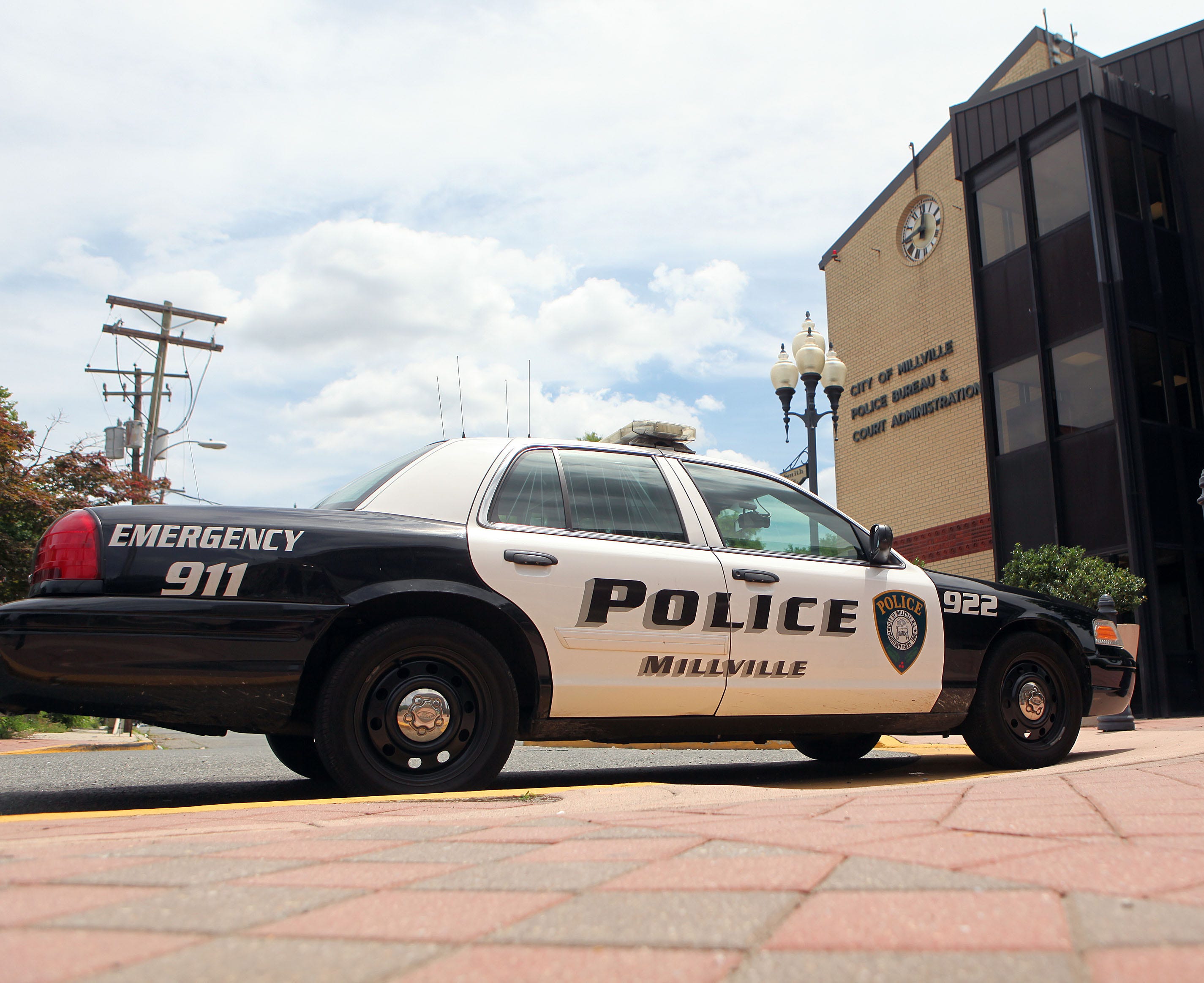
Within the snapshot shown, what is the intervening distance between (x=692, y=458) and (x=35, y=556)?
2829 mm

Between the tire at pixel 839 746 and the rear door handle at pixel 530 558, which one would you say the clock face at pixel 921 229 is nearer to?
the tire at pixel 839 746

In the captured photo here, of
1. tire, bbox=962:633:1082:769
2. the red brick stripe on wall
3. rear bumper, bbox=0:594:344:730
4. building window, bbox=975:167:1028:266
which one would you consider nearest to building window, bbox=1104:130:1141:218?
building window, bbox=975:167:1028:266

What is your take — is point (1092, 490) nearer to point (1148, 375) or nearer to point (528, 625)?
point (1148, 375)

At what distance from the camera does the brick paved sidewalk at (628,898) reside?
4.29 feet

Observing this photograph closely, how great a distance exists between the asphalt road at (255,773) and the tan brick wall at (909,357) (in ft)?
34.8

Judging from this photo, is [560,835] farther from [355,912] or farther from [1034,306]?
[1034,306]

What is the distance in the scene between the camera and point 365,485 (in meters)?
4.32

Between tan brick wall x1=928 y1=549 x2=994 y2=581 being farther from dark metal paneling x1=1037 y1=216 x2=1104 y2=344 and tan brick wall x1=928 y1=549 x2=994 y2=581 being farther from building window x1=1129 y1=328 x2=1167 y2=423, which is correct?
dark metal paneling x1=1037 y1=216 x2=1104 y2=344

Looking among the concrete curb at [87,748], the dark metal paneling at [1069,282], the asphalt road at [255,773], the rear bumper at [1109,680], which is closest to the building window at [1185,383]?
the dark metal paneling at [1069,282]

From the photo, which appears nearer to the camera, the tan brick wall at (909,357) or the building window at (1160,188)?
the building window at (1160,188)

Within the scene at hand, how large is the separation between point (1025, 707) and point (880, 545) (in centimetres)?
120

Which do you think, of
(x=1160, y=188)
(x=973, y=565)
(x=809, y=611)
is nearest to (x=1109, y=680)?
(x=809, y=611)

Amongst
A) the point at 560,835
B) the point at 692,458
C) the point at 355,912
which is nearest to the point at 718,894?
the point at 355,912

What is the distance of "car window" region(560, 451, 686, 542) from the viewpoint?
4.33 meters
